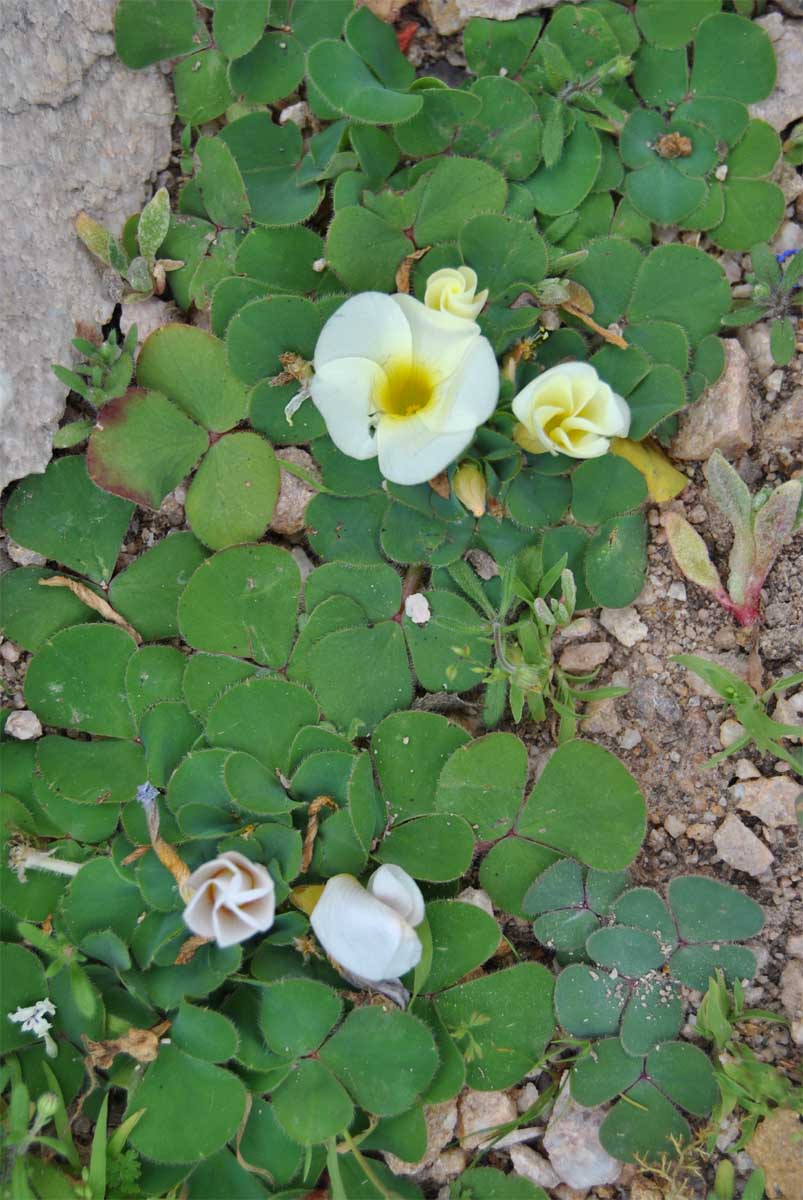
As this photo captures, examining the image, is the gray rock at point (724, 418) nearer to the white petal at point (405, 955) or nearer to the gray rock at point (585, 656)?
the gray rock at point (585, 656)

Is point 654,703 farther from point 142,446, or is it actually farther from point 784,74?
point 784,74

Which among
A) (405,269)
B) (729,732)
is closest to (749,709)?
(729,732)

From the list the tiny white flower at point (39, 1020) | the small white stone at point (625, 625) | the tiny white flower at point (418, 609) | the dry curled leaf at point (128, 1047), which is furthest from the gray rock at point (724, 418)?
the tiny white flower at point (39, 1020)

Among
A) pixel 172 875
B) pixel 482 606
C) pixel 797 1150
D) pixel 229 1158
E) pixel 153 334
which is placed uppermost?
pixel 153 334

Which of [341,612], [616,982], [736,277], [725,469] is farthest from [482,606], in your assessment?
[736,277]

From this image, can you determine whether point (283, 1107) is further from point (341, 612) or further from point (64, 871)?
point (341, 612)
